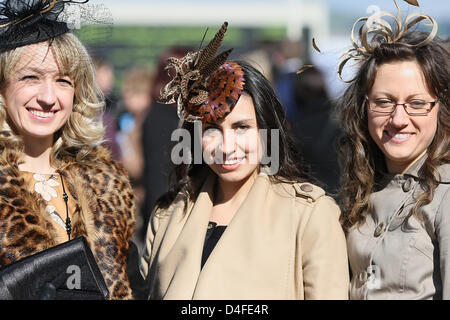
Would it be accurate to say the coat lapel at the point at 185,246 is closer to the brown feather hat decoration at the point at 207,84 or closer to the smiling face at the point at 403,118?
the brown feather hat decoration at the point at 207,84

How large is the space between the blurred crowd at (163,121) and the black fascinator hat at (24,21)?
146cm

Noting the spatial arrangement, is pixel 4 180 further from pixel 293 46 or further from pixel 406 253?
pixel 293 46

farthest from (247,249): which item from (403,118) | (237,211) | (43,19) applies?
(43,19)

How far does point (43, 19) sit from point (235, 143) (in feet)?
3.43

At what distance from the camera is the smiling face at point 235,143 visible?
10.9ft

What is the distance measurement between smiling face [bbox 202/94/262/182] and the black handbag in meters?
0.74

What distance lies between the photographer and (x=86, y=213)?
3.35 metres

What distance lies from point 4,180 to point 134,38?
7.67 meters

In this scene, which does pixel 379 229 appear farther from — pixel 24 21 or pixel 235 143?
pixel 24 21

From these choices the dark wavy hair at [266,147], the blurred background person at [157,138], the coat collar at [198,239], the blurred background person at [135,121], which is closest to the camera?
the coat collar at [198,239]

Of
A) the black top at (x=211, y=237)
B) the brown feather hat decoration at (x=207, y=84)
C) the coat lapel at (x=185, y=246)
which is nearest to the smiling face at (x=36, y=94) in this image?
the brown feather hat decoration at (x=207, y=84)

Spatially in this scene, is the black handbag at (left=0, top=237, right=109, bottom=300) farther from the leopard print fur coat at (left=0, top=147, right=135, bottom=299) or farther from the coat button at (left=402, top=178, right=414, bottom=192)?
the coat button at (left=402, top=178, right=414, bottom=192)

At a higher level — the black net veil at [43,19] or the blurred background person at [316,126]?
the black net veil at [43,19]

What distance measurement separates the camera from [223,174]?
3.37 meters
